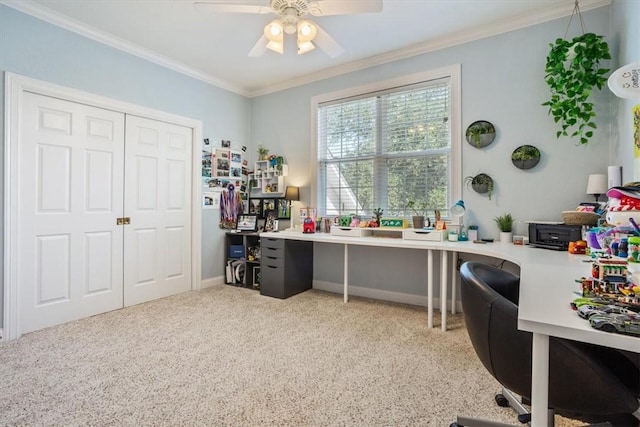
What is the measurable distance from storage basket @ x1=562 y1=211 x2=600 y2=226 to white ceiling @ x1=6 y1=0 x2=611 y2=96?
1.73 m

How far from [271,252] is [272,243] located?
0.11 metres

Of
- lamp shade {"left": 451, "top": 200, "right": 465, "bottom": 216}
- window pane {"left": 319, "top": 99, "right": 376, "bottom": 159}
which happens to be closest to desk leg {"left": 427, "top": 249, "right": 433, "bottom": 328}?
lamp shade {"left": 451, "top": 200, "right": 465, "bottom": 216}

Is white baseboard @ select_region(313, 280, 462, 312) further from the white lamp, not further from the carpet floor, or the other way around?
the white lamp

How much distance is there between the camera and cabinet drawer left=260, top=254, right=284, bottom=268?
3.62m

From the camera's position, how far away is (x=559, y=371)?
984mm

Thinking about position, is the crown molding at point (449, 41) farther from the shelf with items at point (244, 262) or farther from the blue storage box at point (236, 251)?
the blue storage box at point (236, 251)

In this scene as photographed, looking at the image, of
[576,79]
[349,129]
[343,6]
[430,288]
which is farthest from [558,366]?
[349,129]

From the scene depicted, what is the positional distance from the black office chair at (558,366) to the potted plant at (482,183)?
190 cm

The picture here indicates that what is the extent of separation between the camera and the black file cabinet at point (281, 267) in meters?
3.61

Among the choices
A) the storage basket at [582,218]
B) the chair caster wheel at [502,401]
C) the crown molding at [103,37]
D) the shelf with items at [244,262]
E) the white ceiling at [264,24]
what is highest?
the white ceiling at [264,24]

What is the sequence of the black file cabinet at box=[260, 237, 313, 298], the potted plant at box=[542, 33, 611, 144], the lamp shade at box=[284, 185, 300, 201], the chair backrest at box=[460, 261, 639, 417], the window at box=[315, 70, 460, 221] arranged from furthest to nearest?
the lamp shade at box=[284, 185, 300, 201]
the black file cabinet at box=[260, 237, 313, 298]
the window at box=[315, 70, 460, 221]
the potted plant at box=[542, 33, 611, 144]
the chair backrest at box=[460, 261, 639, 417]

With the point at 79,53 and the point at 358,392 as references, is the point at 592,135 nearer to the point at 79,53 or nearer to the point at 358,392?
the point at 358,392

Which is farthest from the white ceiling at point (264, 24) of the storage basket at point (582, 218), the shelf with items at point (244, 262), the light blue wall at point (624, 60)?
the shelf with items at point (244, 262)

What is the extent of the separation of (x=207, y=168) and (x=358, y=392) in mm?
3276
